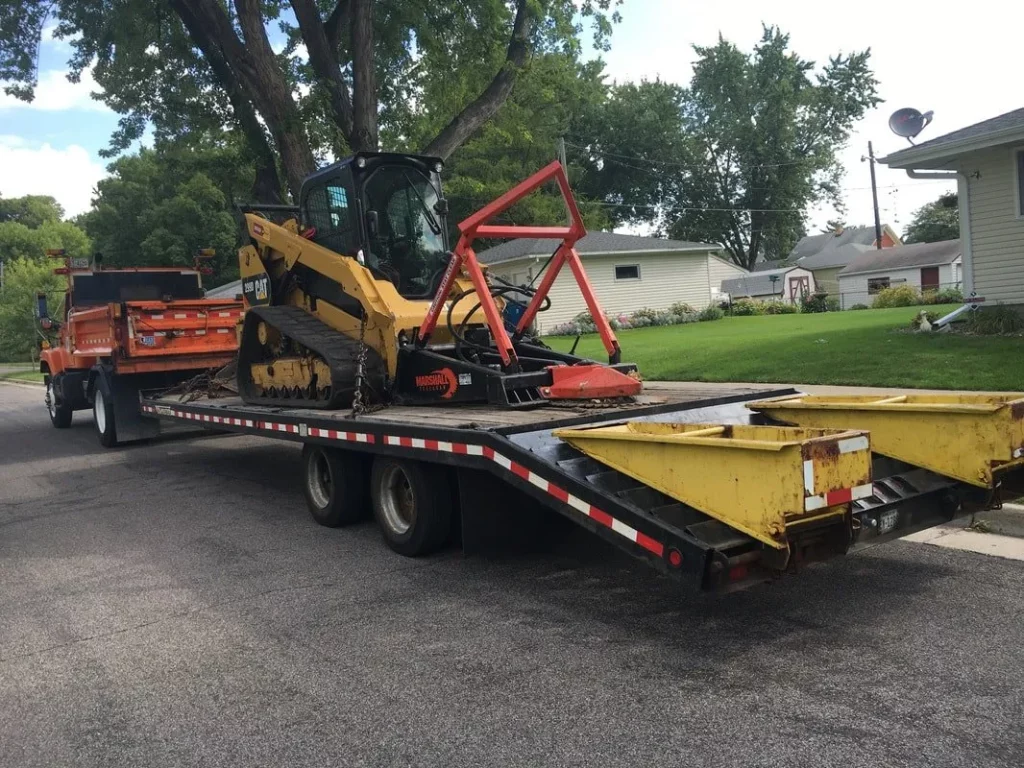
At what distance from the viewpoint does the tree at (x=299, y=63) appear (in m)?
15.3

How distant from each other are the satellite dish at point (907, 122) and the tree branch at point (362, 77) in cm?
967

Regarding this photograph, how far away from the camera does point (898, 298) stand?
106 feet

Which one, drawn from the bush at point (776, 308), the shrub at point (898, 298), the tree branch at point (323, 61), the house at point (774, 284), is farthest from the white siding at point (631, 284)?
the house at point (774, 284)

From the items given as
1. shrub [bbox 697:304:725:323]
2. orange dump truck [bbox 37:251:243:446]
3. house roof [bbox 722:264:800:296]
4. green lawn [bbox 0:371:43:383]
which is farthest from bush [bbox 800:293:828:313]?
green lawn [bbox 0:371:43:383]

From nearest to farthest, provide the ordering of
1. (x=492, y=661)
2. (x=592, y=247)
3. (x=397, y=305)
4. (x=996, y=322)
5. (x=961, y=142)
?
1. (x=492, y=661)
2. (x=397, y=305)
3. (x=996, y=322)
4. (x=961, y=142)
5. (x=592, y=247)

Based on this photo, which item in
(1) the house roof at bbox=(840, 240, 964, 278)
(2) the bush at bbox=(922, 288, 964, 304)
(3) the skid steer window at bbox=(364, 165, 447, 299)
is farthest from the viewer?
(1) the house roof at bbox=(840, 240, 964, 278)

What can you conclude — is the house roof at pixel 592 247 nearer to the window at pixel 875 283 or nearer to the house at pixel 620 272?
the house at pixel 620 272

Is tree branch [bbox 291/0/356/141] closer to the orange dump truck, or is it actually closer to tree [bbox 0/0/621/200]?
tree [bbox 0/0/621/200]

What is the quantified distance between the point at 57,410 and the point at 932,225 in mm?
69472

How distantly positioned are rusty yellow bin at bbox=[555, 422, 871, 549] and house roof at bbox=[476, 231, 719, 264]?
84.7ft

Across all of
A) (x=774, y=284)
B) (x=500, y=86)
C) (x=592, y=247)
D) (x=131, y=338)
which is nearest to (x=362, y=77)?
(x=500, y=86)

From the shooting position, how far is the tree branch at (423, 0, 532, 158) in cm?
1647

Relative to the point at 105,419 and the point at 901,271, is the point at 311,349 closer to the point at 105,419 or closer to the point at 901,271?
the point at 105,419

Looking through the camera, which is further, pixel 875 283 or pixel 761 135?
pixel 761 135
